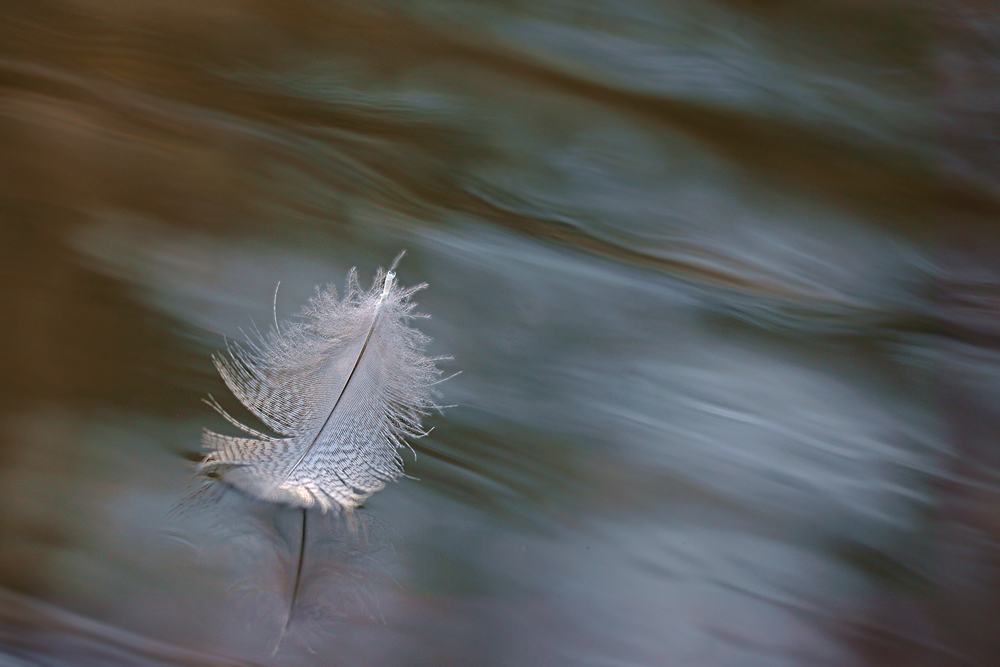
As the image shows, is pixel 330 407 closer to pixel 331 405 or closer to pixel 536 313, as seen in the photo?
pixel 331 405

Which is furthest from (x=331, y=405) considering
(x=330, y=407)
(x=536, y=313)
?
(x=536, y=313)

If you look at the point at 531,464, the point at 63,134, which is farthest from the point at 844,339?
the point at 63,134

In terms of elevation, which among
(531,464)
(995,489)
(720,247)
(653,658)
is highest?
(720,247)

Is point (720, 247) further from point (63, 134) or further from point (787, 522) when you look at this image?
point (63, 134)

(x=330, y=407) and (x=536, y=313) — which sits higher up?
(x=536, y=313)
